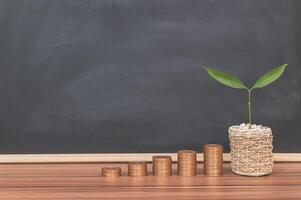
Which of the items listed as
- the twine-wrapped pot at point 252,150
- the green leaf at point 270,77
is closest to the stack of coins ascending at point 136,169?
the twine-wrapped pot at point 252,150

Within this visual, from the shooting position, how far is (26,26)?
1451 mm

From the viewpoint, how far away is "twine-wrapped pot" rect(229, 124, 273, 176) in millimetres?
1258

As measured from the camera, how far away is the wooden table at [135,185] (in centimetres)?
112

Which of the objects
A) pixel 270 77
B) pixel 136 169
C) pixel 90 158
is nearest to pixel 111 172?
pixel 136 169

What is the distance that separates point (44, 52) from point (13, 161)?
0.35 metres

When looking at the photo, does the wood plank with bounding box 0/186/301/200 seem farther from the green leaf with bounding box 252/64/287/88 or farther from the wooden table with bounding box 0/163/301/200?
the green leaf with bounding box 252/64/287/88

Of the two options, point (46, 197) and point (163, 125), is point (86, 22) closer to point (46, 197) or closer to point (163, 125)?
point (163, 125)

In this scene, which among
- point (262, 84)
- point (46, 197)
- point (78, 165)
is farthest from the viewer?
point (78, 165)

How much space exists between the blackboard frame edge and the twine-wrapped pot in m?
0.17

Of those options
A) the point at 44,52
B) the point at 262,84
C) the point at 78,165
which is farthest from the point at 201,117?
the point at 44,52

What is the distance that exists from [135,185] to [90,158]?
29cm

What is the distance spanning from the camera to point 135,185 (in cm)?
121

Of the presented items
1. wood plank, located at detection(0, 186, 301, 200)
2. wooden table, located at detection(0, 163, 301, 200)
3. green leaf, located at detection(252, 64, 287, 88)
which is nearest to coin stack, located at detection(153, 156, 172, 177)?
wooden table, located at detection(0, 163, 301, 200)

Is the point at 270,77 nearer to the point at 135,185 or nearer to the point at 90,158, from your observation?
the point at 135,185
